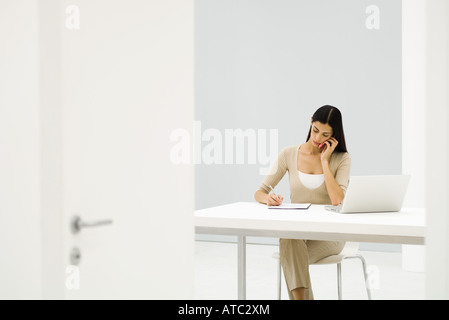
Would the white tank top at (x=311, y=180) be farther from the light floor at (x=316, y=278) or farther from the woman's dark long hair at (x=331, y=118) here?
the light floor at (x=316, y=278)

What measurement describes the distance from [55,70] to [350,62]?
449 cm

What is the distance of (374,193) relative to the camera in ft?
8.15

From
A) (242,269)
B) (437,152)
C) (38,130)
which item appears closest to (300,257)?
(242,269)

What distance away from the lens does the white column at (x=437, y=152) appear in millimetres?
1310

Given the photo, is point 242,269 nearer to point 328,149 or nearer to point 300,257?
point 300,257

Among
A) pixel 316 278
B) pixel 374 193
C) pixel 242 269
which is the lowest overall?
pixel 316 278

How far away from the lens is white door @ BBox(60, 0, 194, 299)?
125cm

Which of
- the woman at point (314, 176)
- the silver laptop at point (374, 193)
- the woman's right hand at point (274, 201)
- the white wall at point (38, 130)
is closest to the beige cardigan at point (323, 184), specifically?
the woman at point (314, 176)

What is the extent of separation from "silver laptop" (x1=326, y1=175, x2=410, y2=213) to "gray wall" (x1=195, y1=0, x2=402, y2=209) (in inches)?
109

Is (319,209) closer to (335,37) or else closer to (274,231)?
(274,231)

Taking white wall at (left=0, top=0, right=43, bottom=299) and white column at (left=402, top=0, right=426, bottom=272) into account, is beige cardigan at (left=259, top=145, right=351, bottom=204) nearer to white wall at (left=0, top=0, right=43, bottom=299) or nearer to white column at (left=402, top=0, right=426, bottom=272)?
white column at (left=402, top=0, right=426, bottom=272)

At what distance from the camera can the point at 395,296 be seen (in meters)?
3.54

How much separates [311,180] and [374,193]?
62cm
